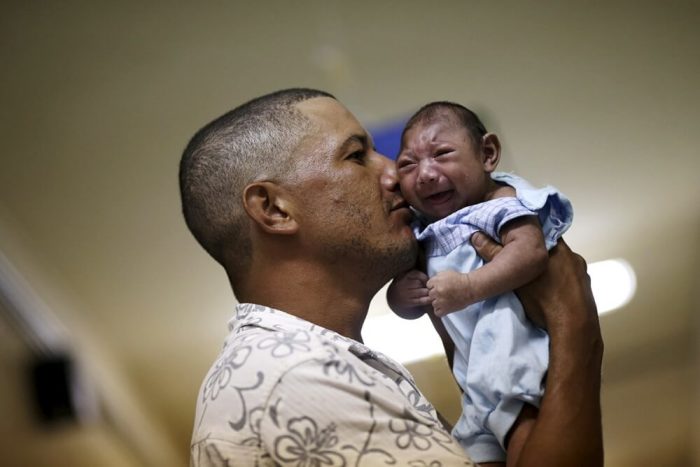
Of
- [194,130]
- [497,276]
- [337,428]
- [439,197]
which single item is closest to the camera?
[337,428]

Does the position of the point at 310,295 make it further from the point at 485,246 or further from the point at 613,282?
the point at 613,282

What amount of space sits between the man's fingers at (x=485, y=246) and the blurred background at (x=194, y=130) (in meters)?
1.33

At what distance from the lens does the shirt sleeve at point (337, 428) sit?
0.96 metres

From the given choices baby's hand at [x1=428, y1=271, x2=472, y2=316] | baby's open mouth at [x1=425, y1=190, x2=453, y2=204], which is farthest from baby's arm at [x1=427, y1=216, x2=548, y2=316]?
baby's open mouth at [x1=425, y1=190, x2=453, y2=204]

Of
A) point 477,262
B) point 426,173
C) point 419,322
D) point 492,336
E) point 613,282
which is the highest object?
point 613,282

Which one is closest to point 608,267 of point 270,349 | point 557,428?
point 557,428

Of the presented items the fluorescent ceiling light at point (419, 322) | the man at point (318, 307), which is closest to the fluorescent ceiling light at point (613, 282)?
the fluorescent ceiling light at point (419, 322)

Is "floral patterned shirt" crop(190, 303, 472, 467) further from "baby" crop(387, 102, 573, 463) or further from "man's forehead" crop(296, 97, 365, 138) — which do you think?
"man's forehead" crop(296, 97, 365, 138)

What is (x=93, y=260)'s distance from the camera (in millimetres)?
2596

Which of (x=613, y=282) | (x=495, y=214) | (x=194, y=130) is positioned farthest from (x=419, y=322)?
(x=495, y=214)

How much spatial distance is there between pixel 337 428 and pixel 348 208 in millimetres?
374

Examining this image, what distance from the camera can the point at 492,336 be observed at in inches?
43.9

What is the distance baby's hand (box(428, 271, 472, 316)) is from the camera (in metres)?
1.07

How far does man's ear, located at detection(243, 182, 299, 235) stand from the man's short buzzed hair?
0.06ft
